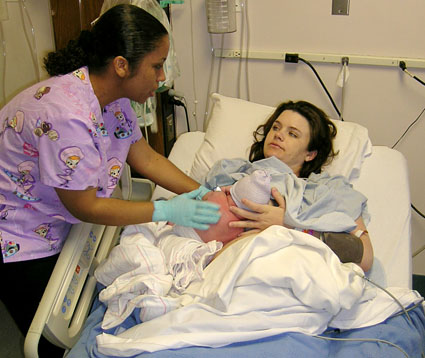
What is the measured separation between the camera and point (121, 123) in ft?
5.35

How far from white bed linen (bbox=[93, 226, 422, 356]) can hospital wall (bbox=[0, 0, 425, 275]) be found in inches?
46.1

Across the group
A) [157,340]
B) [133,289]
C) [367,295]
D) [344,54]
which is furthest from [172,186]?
[344,54]

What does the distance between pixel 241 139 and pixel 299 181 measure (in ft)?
1.60

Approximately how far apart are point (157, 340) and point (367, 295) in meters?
0.66

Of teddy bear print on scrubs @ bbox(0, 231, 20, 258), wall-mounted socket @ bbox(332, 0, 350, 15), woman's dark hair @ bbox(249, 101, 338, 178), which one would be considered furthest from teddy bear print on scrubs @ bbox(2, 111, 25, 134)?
wall-mounted socket @ bbox(332, 0, 350, 15)

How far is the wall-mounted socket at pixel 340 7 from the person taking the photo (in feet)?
6.80

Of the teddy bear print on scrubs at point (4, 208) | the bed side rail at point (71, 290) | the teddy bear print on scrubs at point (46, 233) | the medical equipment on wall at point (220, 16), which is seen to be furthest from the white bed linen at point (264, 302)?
the medical equipment on wall at point (220, 16)

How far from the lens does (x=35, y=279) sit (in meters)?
1.44

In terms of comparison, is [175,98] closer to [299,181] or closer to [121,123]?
[121,123]

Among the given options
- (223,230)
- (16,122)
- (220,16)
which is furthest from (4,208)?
(220,16)

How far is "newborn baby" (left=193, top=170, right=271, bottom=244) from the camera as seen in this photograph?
1.57 meters

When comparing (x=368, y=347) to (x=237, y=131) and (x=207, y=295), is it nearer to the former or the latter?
(x=207, y=295)

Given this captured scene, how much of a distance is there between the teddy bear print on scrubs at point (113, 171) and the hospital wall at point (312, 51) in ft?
2.95

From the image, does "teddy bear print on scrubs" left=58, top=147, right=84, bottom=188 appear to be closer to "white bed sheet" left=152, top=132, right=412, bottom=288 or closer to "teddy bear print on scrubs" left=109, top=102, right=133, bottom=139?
"teddy bear print on scrubs" left=109, top=102, right=133, bottom=139
